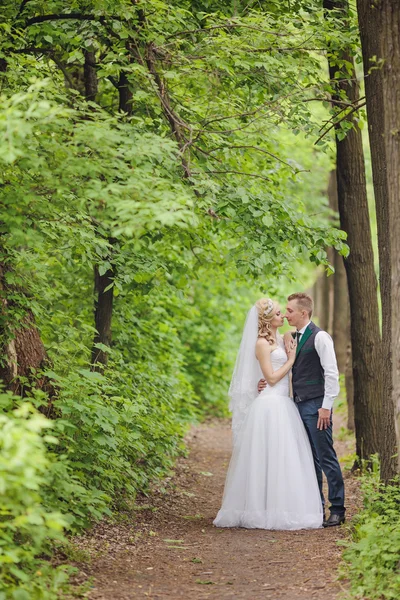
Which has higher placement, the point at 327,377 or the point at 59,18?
the point at 59,18

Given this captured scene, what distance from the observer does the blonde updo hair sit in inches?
352

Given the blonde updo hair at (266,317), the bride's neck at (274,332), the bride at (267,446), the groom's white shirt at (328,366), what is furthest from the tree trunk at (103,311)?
the groom's white shirt at (328,366)

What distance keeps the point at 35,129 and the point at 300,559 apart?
166 inches

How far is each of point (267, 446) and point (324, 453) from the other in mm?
600

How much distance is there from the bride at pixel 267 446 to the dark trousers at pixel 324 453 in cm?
10

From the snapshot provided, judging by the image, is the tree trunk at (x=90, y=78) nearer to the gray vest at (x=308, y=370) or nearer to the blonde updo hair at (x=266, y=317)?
the blonde updo hair at (x=266, y=317)

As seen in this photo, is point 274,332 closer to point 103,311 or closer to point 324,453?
point 324,453

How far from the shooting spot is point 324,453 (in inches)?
336

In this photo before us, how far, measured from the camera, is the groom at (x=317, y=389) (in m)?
8.38

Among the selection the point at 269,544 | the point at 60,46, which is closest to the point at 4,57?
the point at 60,46

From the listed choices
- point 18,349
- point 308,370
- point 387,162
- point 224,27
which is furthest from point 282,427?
point 224,27

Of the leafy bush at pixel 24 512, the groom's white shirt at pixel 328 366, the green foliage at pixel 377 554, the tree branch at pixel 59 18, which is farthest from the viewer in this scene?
the tree branch at pixel 59 18

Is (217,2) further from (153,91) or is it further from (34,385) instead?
(34,385)

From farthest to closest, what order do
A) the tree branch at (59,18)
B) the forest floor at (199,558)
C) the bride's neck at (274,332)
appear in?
1. the bride's neck at (274,332)
2. the tree branch at (59,18)
3. the forest floor at (199,558)
